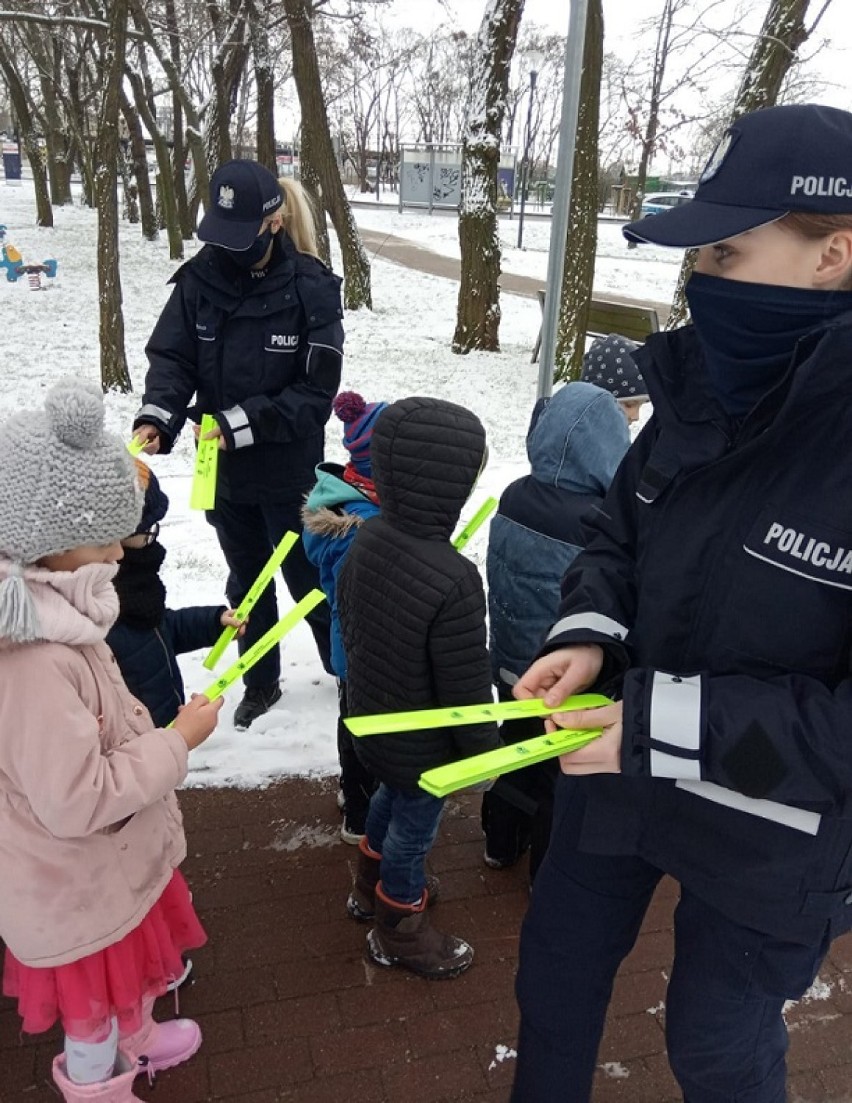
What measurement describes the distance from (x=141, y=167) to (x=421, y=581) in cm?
2067

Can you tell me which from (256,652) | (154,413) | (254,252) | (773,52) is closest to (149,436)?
(154,413)

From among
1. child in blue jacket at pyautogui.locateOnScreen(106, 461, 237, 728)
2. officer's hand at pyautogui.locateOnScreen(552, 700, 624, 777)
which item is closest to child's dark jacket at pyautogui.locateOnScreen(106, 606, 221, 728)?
child in blue jacket at pyautogui.locateOnScreen(106, 461, 237, 728)

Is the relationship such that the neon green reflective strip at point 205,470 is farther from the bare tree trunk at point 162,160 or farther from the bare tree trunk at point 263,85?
the bare tree trunk at point 162,160

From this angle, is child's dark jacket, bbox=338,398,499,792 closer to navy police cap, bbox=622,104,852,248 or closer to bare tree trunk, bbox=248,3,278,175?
navy police cap, bbox=622,104,852,248

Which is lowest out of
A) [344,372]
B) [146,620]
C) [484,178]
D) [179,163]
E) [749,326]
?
[344,372]

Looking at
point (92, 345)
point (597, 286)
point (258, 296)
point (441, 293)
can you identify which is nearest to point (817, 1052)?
point (258, 296)

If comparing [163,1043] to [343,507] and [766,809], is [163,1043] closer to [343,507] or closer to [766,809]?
[343,507]

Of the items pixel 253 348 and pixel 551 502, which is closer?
pixel 551 502

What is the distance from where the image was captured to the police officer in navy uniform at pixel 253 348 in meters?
3.04

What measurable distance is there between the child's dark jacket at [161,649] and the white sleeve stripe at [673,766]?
1558mm

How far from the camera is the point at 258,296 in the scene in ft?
10.3

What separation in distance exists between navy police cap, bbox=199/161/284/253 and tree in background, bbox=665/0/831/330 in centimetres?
575

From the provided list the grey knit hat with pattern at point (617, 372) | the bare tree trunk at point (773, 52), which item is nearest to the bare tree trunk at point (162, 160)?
the bare tree trunk at point (773, 52)

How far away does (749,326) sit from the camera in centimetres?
138
